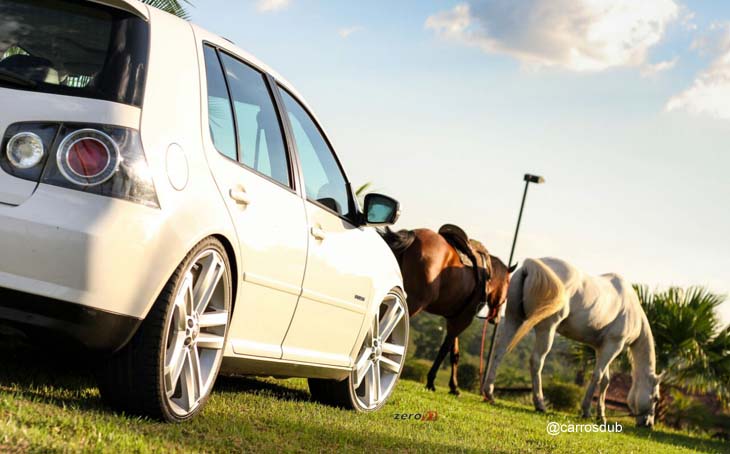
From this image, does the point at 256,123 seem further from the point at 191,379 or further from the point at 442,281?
the point at 442,281

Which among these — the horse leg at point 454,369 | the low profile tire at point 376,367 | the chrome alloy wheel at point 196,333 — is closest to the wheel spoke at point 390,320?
the low profile tire at point 376,367

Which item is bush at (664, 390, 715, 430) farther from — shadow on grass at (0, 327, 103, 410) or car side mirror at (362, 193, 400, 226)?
shadow on grass at (0, 327, 103, 410)

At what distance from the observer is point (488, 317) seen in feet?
49.4

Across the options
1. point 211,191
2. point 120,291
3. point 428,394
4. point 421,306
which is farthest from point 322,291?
point 421,306

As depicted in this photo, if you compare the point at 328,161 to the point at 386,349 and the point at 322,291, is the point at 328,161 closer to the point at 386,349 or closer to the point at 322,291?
the point at 322,291

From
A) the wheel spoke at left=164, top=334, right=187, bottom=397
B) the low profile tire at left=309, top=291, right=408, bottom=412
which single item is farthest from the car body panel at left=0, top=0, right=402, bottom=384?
the low profile tire at left=309, top=291, right=408, bottom=412

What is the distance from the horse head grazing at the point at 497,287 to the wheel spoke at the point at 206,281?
10.4 meters

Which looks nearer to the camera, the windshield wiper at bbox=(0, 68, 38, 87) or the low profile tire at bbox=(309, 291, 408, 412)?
the windshield wiper at bbox=(0, 68, 38, 87)

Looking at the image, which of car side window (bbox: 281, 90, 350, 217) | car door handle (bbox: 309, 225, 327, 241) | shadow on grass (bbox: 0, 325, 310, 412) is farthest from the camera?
car side window (bbox: 281, 90, 350, 217)

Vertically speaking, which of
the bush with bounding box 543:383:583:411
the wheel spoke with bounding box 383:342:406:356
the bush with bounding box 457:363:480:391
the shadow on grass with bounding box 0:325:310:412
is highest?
the wheel spoke with bounding box 383:342:406:356

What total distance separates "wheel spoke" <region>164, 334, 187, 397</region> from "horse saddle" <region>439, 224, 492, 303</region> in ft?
30.7

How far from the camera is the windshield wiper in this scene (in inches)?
161

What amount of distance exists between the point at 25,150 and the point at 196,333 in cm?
119

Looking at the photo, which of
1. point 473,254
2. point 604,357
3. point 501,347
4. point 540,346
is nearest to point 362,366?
point 473,254
